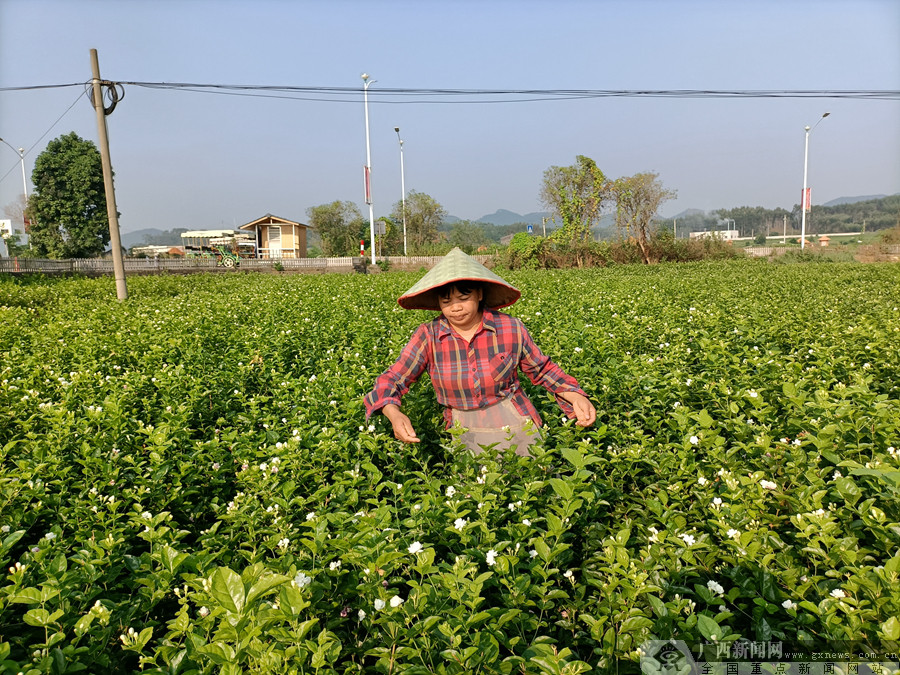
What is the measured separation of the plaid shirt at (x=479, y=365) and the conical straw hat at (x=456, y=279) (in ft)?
0.67

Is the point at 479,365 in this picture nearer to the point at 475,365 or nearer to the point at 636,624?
the point at 475,365

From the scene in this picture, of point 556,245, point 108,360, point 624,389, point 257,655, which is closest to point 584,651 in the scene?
point 257,655

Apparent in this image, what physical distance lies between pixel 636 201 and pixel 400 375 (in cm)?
3411

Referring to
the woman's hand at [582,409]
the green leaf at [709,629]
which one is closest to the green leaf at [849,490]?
the green leaf at [709,629]

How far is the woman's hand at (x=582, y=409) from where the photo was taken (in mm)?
2908

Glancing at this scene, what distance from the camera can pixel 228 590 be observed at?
4.45ft

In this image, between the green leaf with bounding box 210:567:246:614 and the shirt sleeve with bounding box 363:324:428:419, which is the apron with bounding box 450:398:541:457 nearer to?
the shirt sleeve with bounding box 363:324:428:419

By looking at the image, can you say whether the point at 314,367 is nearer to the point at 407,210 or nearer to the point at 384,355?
the point at 384,355

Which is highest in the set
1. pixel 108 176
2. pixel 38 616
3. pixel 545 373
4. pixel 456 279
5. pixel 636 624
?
pixel 108 176

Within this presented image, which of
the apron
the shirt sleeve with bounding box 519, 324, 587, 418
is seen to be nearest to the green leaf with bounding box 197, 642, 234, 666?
the apron

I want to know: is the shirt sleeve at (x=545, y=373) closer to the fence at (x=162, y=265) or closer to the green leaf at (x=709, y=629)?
the green leaf at (x=709, y=629)

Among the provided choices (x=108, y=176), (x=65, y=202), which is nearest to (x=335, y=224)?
(x=65, y=202)

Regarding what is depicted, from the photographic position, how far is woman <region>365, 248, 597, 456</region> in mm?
3053

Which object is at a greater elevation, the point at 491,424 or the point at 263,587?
the point at 263,587
